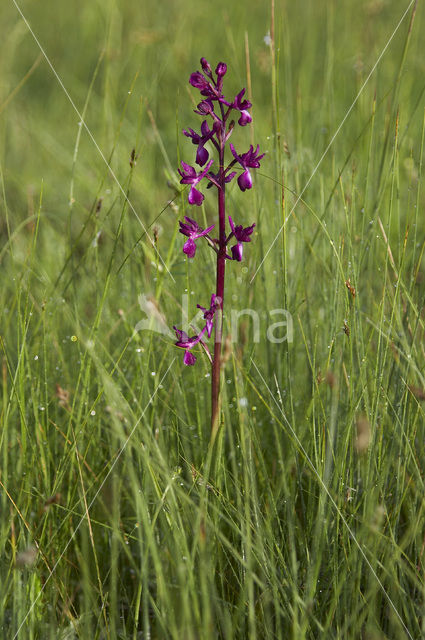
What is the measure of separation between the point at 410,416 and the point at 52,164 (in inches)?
134

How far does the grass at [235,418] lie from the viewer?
1.32 metres

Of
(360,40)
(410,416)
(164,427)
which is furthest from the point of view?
(360,40)

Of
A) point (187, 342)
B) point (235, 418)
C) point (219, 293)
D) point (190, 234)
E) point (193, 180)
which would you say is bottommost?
point (235, 418)

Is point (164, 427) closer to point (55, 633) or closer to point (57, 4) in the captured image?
point (55, 633)

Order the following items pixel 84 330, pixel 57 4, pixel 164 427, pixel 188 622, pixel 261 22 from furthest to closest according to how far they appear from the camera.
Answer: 1. pixel 57 4
2. pixel 261 22
3. pixel 84 330
4. pixel 164 427
5. pixel 188 622

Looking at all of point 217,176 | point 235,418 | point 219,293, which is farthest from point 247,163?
point 235,418

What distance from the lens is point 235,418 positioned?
69.4 inches

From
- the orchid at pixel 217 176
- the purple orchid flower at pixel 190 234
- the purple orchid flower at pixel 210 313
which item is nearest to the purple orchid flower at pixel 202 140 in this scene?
the orchid at pixel 217 176

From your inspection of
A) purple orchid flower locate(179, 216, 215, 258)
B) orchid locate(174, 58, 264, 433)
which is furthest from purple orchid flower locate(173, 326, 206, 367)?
purple orchid flower locate(179, 216, 215, 258)

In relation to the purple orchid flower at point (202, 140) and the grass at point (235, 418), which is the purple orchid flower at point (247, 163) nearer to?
the purple orchid flower at point (202, 140)

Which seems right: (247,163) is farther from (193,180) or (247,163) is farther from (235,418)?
(235,418)

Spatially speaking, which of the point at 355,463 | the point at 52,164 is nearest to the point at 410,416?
the point at 355,463

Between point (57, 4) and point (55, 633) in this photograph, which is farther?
point (57, 4)

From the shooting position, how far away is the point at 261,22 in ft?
19.0
